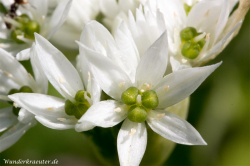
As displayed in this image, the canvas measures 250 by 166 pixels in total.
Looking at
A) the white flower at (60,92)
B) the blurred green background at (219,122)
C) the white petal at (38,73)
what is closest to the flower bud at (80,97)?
the white flower at (60,92)

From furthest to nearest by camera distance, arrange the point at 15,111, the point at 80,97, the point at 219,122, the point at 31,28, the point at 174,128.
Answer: the point at 219,122, the point at 31,28, the point at 15,111, the point at 80,97, the point at 174,128

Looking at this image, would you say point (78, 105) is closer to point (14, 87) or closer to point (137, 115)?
point (137, 115)

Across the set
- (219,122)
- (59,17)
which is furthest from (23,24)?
(219,122)

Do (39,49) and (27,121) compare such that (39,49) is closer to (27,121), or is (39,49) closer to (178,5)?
(27,121)

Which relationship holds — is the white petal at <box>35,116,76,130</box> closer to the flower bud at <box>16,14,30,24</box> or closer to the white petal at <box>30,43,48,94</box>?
the white petal at <box>30,43,48,94</box>

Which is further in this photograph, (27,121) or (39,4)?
(39,4)

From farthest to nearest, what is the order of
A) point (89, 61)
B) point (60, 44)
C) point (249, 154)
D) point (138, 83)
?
point (249, 154), point (60, 44), point (138, 83), point (89, 61)

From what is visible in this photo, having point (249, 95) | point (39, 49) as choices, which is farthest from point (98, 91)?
point (249, 95)

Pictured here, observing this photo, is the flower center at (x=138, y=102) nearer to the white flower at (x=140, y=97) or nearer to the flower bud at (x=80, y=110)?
the white flower at (x=140, y=97)
